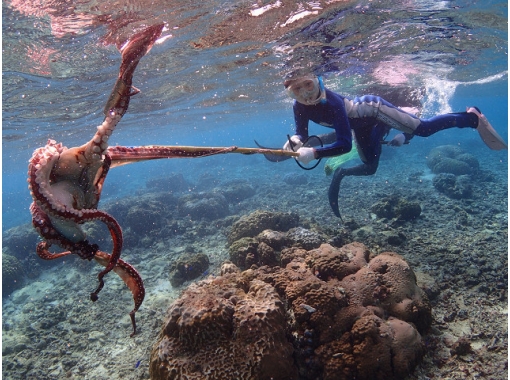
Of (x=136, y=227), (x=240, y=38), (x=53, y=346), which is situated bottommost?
(x=136, y=227)

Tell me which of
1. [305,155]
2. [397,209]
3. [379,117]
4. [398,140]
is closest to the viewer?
[305,155]

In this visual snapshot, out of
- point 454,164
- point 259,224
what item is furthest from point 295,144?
point 454,164

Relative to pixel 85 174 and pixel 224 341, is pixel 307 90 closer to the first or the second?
pixel 85 174

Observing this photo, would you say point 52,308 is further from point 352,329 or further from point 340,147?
point 340,147

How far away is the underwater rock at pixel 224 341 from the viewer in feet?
11.8

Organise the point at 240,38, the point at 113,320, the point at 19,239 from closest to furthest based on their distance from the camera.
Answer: the point at 113,320, the point at 240,38, the point at 19,239

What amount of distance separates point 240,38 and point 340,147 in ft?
27.0

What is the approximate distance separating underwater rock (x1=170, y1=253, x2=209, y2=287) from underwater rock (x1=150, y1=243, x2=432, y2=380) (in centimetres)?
398

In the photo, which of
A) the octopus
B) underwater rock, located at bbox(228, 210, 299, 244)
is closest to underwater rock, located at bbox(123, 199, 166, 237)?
underwater rock, located at bbox(228, 210, 299, 244)

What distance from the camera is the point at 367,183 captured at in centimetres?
1916

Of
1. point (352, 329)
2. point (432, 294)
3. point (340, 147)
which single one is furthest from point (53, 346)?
→ point (432, 294)

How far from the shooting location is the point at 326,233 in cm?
890

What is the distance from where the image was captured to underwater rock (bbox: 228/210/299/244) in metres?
9.04

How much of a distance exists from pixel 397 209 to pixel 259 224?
17.9 feet
